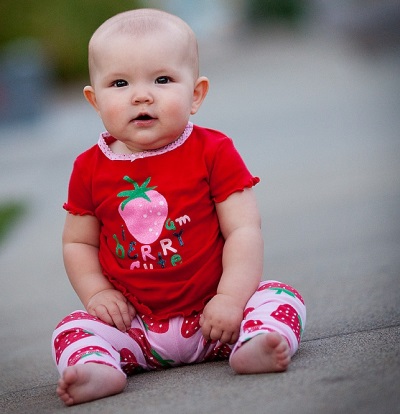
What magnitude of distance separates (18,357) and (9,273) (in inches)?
71.3

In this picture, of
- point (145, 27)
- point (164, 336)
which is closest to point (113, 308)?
point (164, 336)

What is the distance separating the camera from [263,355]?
2.60m

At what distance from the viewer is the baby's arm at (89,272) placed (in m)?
2.99

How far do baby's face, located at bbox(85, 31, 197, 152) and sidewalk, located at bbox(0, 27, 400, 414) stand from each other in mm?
790

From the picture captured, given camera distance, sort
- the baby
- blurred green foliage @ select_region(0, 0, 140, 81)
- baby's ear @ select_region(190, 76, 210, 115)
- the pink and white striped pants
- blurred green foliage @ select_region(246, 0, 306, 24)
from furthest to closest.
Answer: blurred green foliage @ select_region(246, 0, 306, 24) < blurred green foliage @ select_region(0, 0, 140, 81) < baby's ear @ select_region(190, 76, 210, 115) < the baby < the pink and white striped pants

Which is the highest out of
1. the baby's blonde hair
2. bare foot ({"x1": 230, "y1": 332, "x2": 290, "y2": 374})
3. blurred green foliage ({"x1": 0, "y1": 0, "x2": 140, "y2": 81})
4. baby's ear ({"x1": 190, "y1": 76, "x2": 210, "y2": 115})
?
blurred green foliage ({"x1": 0, "y1": 0, "x2": 140, "y2": 81})

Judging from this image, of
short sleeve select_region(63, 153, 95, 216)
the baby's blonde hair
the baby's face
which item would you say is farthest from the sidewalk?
the baby's blonde hair

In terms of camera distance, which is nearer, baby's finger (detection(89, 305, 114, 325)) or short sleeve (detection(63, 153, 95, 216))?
baby's finger (detection(89, 305, 114, 325))

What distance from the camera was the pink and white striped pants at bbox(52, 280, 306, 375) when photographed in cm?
274

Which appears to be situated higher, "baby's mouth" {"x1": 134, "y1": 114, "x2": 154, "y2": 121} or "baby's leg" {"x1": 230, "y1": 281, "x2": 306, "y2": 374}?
"baby's mouth" {"x1": 134, "y1": 114, "x2": 154, "y2": 121}

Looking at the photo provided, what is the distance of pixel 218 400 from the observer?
7.84 feet

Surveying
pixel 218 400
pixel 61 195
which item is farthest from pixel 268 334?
pixel 61 195

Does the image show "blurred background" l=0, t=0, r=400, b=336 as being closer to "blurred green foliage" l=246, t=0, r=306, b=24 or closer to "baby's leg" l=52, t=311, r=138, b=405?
"baby's leg" l=52, t=311, r=138, b=405

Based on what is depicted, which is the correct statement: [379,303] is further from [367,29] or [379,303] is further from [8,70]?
[367,29]
